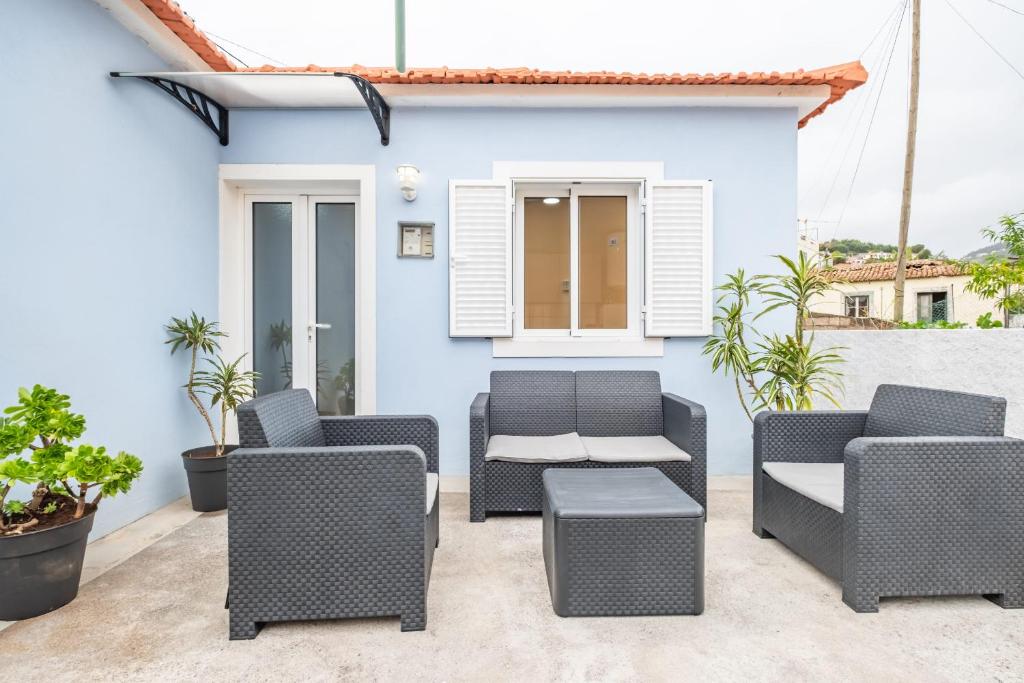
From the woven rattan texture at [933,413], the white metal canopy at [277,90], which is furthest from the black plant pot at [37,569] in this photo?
the woven rattan texture at [933,413]

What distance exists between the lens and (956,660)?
5.47 ft

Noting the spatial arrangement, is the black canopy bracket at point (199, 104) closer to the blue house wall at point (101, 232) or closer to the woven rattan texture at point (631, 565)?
the blue house wall at point (101, 232)

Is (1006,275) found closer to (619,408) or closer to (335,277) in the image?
(619,408)

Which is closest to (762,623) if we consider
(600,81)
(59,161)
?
(600,81)

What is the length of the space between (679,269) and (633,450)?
63.7 inches

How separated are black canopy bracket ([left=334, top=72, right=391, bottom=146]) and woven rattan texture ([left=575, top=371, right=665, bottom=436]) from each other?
248 cm

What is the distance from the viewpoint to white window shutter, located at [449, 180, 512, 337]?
152 inches

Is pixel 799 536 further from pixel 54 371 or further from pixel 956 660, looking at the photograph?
pixel 54 371

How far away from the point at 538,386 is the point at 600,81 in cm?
226

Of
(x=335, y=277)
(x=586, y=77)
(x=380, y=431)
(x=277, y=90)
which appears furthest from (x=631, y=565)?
(x=277, y=90)

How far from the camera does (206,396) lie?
3766 millimetres

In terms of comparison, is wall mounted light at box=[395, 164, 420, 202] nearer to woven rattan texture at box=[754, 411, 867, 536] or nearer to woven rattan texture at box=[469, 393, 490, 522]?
woven rattan texture at box=[469, 393, 490, 522]

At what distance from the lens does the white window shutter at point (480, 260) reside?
386 cm

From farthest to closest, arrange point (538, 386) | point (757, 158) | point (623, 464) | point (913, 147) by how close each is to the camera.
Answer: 1. point (913, 147)
2. point (757, 158)
3. point (538, 386)
4. point (623, 464)
